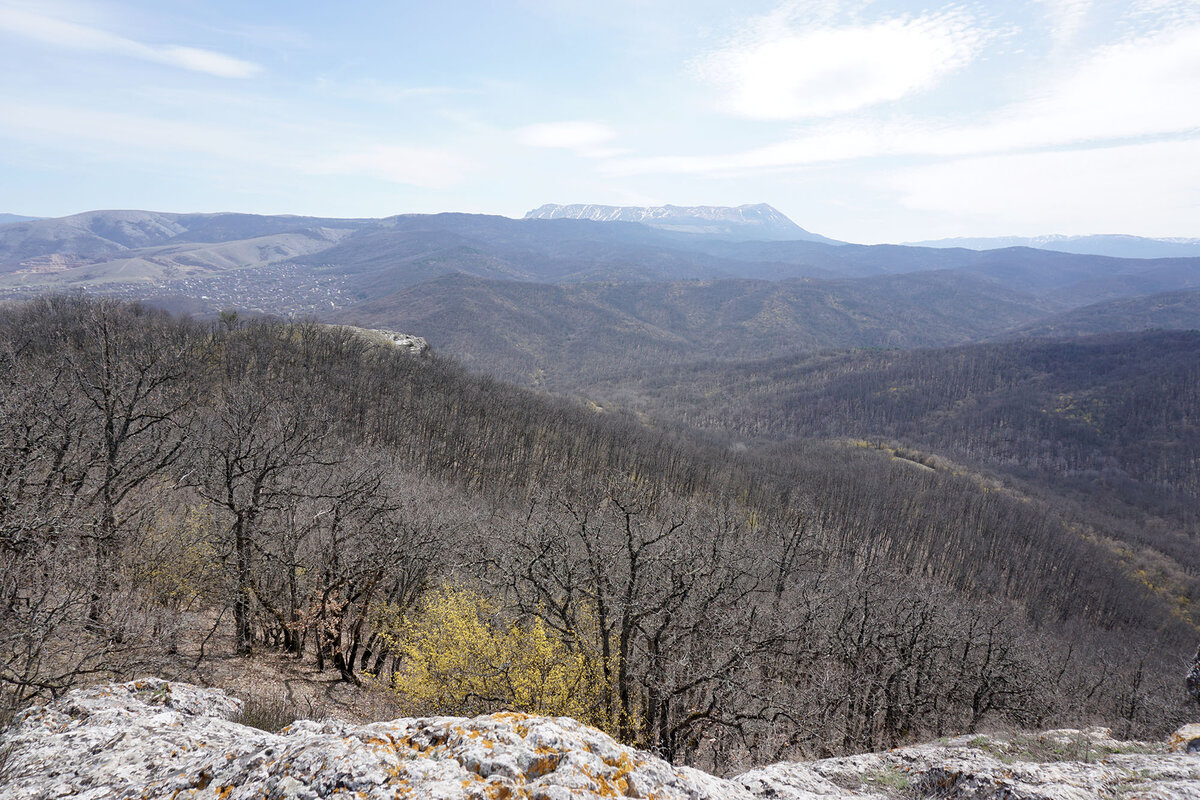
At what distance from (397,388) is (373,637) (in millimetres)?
79538

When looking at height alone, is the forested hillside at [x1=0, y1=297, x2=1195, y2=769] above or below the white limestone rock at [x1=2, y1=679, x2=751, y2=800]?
below

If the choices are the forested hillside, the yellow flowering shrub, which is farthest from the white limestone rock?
the yellow flowering shrub

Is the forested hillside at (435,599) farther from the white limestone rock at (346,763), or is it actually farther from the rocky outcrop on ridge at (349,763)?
the white limestone rock at (346,763)

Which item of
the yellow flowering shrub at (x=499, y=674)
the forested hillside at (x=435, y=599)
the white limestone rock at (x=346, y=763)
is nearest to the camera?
the white limestone rock at (x=346, y=763)

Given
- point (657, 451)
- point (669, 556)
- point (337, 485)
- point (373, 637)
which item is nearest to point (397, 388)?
point (657, 451)

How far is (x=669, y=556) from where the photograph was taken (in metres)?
18.4

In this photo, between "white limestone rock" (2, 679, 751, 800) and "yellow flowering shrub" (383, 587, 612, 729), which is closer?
"white limestone rock" (2, 679, 751, 800)

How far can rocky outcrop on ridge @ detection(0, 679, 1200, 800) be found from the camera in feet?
14.4

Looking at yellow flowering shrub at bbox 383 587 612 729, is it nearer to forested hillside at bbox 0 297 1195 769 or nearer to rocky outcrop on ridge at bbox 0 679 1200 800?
forested hillside at bbox 0 297 1195 769

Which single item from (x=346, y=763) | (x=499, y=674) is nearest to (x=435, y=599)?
(x=499, y=674)

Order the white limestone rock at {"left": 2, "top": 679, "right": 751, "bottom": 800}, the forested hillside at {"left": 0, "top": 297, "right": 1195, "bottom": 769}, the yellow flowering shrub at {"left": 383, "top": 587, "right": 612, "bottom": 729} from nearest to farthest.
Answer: the white limestone rock at {"left": 2, "top": 679, "right": 751, "bottom": 800}
the yellow flowering shrub at {"left": 383, "top": 587, "right": 612, "bottom": 729}
the forested hillside at {"left": 0, "top": 297, "right": 1195, "bottom": 769}

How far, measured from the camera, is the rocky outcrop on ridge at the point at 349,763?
14.4ft

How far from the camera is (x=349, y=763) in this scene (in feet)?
14.4

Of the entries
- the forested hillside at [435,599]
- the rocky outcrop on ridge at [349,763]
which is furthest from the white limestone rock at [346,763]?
the forested hillside at [435,599]
